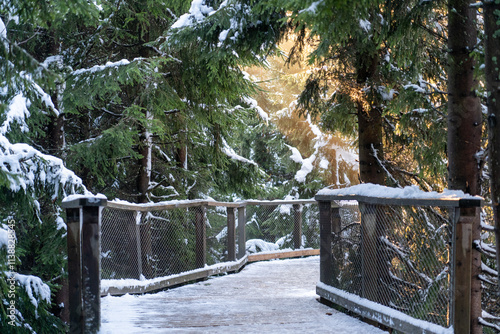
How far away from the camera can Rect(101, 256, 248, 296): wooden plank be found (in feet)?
23.0

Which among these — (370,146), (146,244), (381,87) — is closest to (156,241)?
(146,244)

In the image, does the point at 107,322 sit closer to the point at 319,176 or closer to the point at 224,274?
the point at 224,274

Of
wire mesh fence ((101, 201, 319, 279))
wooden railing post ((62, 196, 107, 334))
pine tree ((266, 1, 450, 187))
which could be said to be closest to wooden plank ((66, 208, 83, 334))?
wooden railing post ((62, 196, 107, 334))

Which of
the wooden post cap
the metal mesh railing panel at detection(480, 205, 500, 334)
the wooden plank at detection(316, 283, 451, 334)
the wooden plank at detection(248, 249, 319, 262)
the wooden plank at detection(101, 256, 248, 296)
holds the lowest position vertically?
→ the wooden plank at detection(248, 249, 319, 262)

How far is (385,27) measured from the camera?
587 centimetres

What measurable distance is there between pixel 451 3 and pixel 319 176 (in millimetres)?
12951

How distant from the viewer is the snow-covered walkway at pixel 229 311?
5.36 metres

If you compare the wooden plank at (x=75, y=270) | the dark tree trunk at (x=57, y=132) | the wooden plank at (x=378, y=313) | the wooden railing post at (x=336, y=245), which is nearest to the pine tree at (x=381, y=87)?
the wooden railing post at (x=336, y=245)

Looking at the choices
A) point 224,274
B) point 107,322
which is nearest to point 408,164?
point 224,274

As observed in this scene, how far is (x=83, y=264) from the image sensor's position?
4.88 meters

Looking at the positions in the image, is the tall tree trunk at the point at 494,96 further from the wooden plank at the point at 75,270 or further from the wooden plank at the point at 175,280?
the wooden plank at the point at 175,280

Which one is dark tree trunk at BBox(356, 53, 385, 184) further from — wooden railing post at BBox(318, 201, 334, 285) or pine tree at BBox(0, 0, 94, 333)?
pine tree at BBox(0, 0, 94, 333)

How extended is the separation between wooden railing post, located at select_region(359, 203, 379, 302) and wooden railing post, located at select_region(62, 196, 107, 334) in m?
2.62

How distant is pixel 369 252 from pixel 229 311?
175 cm
